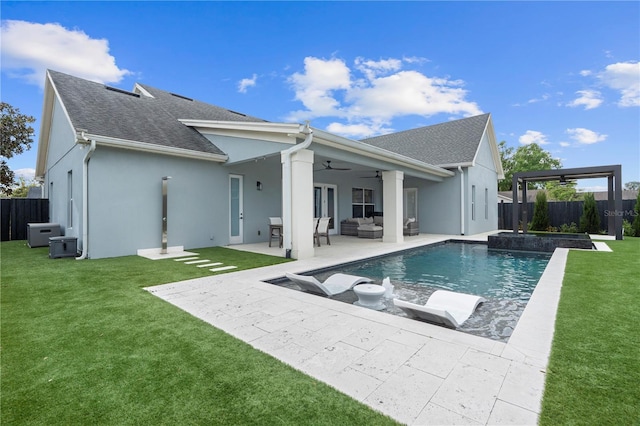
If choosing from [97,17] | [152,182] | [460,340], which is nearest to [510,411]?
[460,340]

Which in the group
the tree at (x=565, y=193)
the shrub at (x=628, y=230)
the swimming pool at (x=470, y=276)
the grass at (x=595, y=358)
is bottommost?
the swimming pool at (x=470, y=276)

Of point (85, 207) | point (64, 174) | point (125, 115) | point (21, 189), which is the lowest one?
point (85, 207)

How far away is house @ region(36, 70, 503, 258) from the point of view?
25.6ft

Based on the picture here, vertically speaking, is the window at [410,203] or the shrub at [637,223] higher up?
the window at [410,203]

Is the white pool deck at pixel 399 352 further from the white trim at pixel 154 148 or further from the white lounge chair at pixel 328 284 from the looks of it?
the white trim at pixel 154 148

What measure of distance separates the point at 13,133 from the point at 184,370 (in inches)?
980

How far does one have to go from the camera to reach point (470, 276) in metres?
6.54

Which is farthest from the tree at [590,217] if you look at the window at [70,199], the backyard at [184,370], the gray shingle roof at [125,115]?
the window at [70,199]

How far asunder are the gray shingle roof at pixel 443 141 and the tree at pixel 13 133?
2238cm

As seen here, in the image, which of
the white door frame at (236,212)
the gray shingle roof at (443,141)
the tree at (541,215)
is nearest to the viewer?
the white door frame at (236,212)

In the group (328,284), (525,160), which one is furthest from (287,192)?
(525,160)

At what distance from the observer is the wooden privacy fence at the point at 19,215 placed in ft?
41.5

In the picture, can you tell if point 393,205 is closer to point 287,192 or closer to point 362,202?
point 362,202

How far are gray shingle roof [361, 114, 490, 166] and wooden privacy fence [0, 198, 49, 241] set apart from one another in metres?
17.6
